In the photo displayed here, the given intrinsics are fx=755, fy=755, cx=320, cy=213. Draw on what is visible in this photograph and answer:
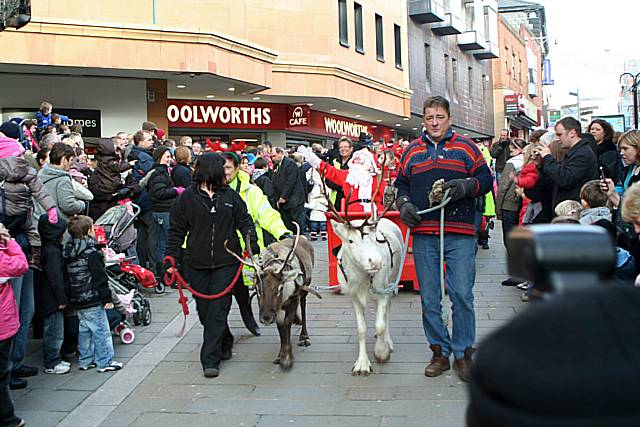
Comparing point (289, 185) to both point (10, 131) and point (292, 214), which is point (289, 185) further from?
point (10, 131)

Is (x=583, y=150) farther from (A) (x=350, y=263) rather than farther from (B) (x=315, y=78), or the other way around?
(B) (x=315, y=78)

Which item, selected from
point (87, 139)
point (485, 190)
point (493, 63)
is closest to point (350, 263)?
point (485, 190)

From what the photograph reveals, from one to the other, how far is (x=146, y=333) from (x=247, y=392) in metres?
2.51

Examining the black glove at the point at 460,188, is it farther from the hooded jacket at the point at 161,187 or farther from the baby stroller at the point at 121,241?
the hooded jacket at the point at 161,187

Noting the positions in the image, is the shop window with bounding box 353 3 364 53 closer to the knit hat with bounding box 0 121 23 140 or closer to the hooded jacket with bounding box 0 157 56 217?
the knit hat with bounding box 0 121 23 140

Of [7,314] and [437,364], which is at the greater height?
[7,314]

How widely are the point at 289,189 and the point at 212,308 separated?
286 inches

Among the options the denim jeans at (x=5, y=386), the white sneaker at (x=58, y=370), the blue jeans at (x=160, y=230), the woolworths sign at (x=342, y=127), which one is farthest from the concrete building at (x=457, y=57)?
the denim jeans at (x=5, y=386)

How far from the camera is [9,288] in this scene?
18.3 feet

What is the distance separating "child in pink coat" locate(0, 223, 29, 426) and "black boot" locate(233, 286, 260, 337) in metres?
2.49

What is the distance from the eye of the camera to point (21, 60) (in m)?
16.4

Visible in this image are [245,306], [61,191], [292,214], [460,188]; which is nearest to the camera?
[460,188]

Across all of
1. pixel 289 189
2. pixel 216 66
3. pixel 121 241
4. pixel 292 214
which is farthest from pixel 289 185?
pixel 216 66

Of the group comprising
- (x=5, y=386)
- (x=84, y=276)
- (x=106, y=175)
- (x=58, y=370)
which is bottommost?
(x=58, y=370)
